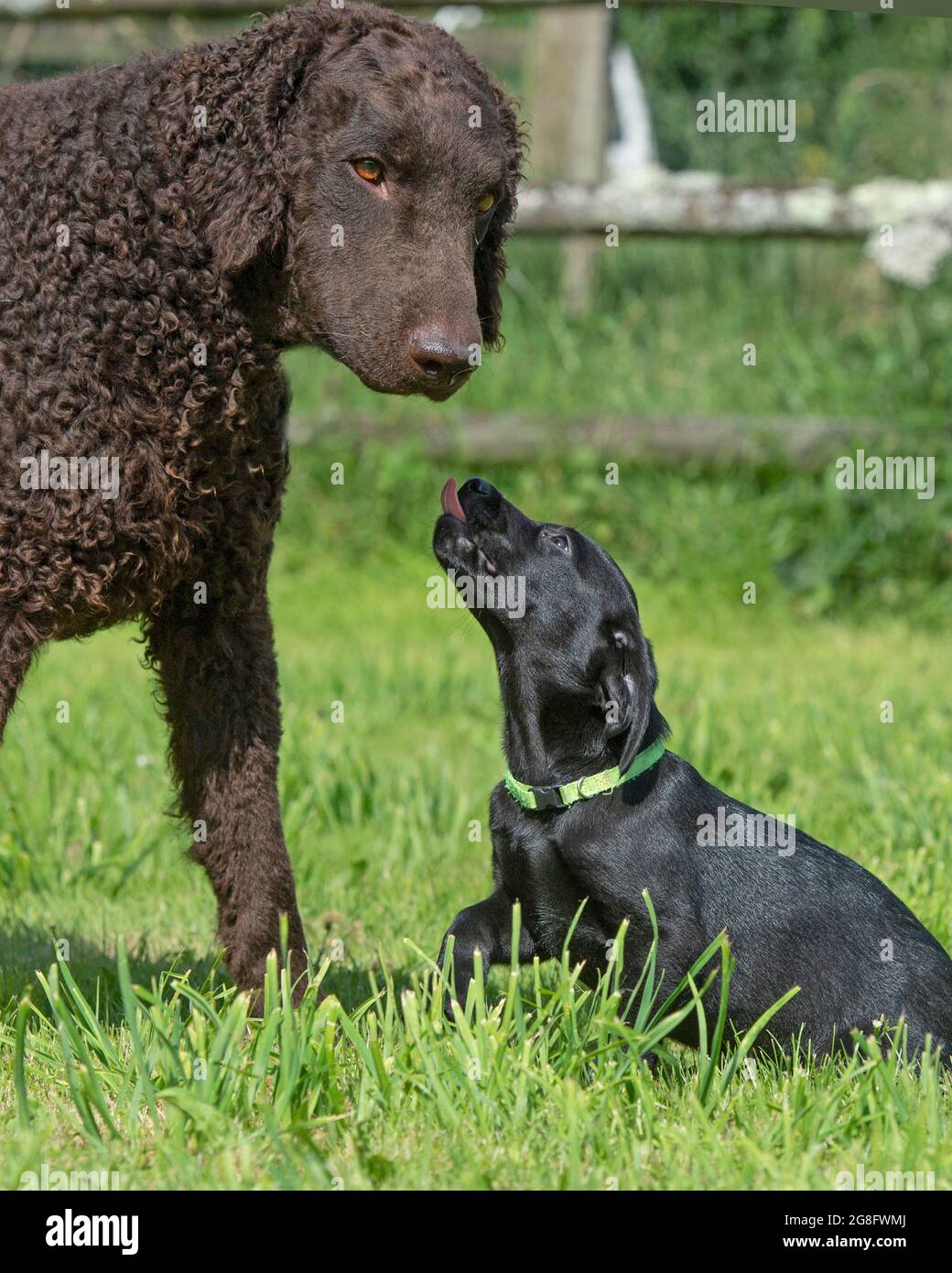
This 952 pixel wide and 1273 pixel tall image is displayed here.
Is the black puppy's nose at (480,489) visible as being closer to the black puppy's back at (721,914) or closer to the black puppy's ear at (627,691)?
the black puppy's ear at (627,691)

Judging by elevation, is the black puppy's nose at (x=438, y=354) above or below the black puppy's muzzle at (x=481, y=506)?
above

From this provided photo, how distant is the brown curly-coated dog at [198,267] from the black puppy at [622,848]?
0.50 meters

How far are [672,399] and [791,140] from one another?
2.11 meters

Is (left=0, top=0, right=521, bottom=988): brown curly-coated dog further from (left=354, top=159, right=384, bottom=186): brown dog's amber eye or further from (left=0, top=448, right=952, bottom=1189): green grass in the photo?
(left=0, top=448, right=952, bottom=1189): green grass

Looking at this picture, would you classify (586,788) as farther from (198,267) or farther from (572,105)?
(572,105)

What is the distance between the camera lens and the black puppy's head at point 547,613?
3.39 meters

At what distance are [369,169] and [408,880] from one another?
6.90 feet

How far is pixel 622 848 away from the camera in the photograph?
10.8ft

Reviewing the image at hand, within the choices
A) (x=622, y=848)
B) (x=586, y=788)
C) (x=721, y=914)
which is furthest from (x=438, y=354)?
(x=721, y=914)

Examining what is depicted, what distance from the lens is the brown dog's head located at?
3.05m

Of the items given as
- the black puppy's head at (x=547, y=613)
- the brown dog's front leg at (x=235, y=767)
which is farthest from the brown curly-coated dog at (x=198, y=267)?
the black puppy's head at (x=547, y=613)

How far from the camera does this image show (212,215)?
3104 mm

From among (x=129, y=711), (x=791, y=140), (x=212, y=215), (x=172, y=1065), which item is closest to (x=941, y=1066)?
(x=172, y=1065)

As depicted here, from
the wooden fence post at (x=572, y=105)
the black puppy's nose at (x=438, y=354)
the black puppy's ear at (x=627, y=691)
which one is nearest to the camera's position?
the black puppy's nose at (x=438, y=354)
